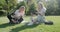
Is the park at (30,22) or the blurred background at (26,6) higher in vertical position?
the park at (30,22)

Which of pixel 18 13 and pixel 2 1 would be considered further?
pixel 2 1

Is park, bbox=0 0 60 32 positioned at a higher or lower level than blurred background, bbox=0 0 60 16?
higher

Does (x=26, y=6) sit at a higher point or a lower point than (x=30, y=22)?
lower

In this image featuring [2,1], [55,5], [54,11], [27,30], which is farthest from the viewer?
[55,5]

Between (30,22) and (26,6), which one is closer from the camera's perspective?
(30,22)

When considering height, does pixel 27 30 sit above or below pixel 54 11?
above

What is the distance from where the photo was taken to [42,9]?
12367mm

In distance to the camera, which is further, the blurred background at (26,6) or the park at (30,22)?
the blurred background at (26,6)

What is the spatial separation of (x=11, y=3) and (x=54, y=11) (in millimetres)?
11799

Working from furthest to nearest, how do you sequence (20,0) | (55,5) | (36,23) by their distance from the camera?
(55,5), (20,0), (36,23)

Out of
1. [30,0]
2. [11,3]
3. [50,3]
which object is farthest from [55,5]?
[11,3]

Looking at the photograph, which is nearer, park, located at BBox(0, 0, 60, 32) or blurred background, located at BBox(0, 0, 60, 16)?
park, located at BBox(0, 0, 60, 32)

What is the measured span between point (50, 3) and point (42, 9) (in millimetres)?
34838

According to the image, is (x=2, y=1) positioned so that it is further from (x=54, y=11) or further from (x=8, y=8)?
(x=54, y=11)
